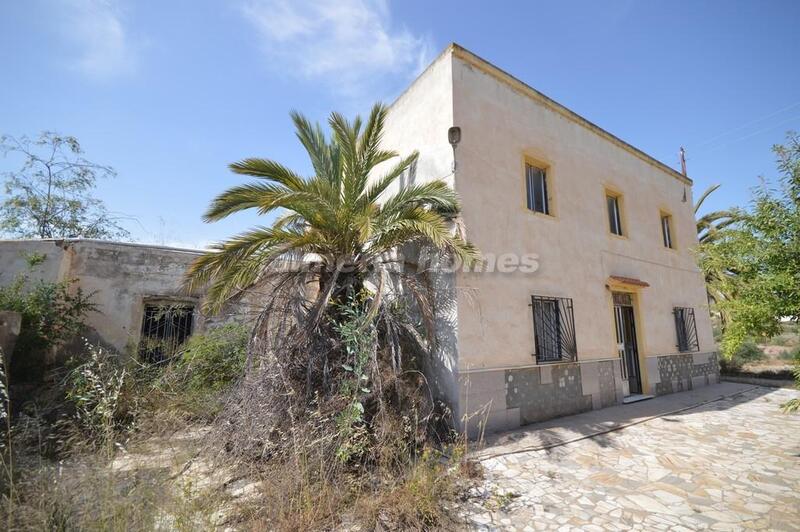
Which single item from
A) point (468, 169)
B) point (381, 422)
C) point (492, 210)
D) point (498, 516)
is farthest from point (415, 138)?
point (498, 516)

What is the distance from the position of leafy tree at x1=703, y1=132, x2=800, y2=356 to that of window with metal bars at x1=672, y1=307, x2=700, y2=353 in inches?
223

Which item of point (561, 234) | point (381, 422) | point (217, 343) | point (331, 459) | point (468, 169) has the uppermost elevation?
point (468, 169)

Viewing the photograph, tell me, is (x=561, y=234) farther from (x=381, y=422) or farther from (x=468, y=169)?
(x=381, y=422)

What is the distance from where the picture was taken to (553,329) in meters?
7.39

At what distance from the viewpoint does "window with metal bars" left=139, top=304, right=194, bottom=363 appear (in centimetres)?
793

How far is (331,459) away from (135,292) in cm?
666

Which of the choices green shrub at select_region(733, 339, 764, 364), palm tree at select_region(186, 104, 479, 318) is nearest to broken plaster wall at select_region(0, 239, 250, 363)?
palm tree at select_region(186, 104, 479, 318)

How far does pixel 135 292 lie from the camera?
26.5 feet

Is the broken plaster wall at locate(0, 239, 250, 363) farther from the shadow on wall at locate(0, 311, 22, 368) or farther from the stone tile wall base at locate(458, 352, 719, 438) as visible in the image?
the stone tile wall base at locate(458, 352, 719, 438)

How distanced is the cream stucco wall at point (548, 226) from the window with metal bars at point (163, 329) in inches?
255

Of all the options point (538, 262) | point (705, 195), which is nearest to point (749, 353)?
point (705, 195)

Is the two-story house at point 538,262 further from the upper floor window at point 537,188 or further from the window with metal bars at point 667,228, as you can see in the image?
the window with metal bars at point 667,228

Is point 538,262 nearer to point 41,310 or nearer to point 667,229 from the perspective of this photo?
point 667,229

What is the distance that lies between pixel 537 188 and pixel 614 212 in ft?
10.9
